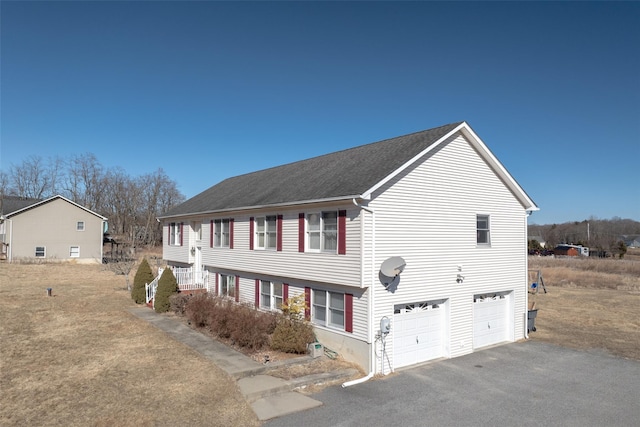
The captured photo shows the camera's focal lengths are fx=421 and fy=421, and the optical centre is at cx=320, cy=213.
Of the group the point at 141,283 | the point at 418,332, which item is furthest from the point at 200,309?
the point at 418,332

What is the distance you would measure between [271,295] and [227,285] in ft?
14.3

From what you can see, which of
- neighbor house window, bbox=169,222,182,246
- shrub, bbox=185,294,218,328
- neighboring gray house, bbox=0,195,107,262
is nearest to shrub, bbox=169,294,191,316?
shrub, bbox=185,294,218,328

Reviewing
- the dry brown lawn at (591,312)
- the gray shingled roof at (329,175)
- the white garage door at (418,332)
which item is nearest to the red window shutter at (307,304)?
the white garage door at (418,332)

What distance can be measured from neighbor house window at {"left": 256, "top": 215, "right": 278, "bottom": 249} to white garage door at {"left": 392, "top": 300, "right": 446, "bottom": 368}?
583cm

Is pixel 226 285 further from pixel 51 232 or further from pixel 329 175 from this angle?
pixel 51 232

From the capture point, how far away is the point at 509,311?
55.2 ft

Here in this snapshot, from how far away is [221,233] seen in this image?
68.2 feet

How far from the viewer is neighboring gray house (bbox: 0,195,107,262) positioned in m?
41.1

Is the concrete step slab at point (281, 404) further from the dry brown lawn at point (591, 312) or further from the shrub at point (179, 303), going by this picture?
the dry brown lawn at point (591, 312)

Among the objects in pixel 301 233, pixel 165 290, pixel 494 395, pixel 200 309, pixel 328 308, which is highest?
pixel 301 233

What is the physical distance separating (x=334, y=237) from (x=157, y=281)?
40.3 feet

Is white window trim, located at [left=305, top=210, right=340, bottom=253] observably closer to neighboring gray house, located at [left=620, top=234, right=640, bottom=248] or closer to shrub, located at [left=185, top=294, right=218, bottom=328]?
shrub, located at [left=185, top=294, right=218, bottom=328]

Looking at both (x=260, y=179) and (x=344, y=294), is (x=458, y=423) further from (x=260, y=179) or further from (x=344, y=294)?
(x=260, y=179)

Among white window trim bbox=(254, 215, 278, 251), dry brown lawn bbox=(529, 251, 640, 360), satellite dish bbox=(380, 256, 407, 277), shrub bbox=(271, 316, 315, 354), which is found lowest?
dry brown lawn bbox=(529, 251, 640, 360)
